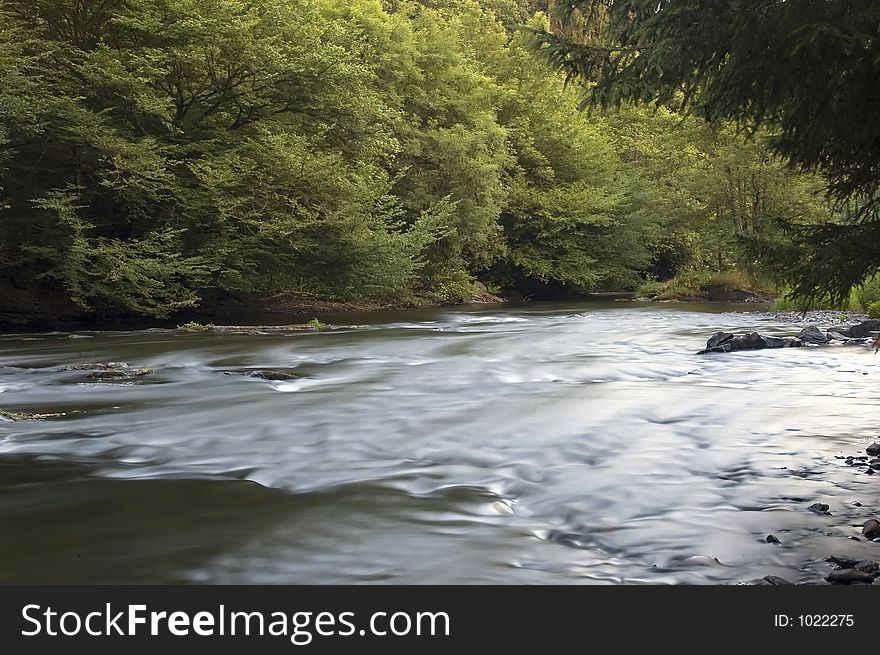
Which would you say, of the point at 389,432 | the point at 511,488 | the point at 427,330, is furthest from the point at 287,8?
the point at 511,488

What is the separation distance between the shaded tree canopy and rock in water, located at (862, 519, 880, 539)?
168cm

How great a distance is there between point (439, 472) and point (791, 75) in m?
3.77

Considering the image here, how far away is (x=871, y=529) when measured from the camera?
469 cm

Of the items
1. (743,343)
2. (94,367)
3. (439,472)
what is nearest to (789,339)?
(743,343)

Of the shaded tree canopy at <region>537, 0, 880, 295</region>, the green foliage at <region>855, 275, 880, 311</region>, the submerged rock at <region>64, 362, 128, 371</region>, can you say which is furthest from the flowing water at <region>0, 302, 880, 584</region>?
the green foliage at <region>855, 275, 880, 311</region>

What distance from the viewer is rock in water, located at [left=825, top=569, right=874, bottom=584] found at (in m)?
3.94

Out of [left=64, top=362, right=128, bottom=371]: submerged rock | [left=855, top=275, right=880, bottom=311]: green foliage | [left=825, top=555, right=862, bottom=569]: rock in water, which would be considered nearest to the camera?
[left=825, top=555, right=862, bottom=569]: rock in water

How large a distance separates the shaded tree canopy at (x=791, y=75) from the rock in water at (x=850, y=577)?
89.9 inches

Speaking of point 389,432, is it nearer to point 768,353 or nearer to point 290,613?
point 290,613

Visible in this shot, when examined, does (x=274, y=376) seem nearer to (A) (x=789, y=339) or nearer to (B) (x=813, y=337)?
(A) (x=789, y=339)

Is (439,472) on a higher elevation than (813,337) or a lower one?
higher

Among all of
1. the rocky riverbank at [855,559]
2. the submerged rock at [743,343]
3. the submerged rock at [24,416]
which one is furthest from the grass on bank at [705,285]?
the submerged rock at [24,416]

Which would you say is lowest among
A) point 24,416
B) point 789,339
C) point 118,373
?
point 118,373

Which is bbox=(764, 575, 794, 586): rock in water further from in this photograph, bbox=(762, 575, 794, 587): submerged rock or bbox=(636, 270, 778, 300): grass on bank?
bbox=(636, 270, 778, 300): grass on bank
